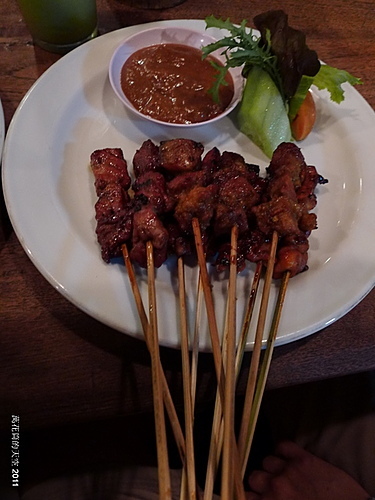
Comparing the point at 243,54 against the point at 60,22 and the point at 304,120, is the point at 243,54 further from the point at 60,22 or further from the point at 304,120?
the point at 60,22

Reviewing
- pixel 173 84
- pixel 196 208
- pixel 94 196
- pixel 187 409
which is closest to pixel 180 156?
pixel 196 208

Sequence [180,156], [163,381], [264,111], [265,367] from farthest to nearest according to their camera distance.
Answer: [264,111] < [180,156] < [265,367] < [163,381]

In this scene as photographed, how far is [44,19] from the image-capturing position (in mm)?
2465

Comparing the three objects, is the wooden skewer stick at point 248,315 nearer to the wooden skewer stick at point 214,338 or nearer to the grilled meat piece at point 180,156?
the wooden skewer stick at point 214,338

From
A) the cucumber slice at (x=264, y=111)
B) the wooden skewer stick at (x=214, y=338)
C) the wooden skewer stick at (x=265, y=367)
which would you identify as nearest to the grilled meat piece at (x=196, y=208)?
the wooden skewer stick at (x=214, y=338)

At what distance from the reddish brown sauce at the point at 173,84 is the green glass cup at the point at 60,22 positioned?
0.39 metres

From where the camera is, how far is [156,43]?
257 centimetres

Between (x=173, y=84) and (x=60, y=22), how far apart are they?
751 millimetres

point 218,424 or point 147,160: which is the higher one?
point 147,160

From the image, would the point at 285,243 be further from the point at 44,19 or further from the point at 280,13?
the point at 44,19

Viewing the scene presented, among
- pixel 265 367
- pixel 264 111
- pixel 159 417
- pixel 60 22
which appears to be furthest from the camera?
pixel 60 22

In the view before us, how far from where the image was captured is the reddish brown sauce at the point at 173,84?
2.35 metres

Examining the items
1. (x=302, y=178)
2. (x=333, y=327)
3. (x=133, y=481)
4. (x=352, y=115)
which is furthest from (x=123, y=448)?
(x=352, y=115)

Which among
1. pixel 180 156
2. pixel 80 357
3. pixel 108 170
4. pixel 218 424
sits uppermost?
pixel 180 156
